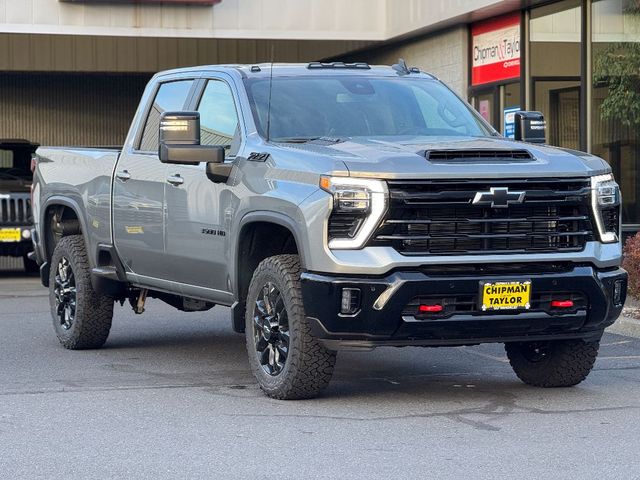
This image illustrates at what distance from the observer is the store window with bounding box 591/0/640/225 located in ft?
55.0

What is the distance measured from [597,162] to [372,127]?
1.56 metres

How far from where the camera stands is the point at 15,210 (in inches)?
754

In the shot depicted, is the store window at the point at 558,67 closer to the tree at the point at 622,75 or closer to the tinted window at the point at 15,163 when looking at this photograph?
the tree at the point at 622,75

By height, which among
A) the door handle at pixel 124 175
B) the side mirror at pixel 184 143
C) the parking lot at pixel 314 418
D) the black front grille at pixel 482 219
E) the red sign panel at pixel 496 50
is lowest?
the parking lot at pixel 314 418

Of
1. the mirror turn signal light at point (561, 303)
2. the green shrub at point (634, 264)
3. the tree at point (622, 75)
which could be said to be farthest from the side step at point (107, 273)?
the tree at point (622, 75)

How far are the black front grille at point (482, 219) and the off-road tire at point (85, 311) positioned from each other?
148 inches

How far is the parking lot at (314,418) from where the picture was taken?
6.49 m

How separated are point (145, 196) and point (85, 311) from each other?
4.62 feet

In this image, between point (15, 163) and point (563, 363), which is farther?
point (15, 163)

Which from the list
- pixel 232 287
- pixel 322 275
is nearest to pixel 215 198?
pixel 232 287

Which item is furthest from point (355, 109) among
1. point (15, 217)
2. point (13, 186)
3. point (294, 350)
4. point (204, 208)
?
point (13, 186)

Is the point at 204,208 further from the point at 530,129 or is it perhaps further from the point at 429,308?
the point at 530,129

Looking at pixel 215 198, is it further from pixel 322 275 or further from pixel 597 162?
pixel 597 162

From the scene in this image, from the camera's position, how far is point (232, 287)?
28.7 ft
